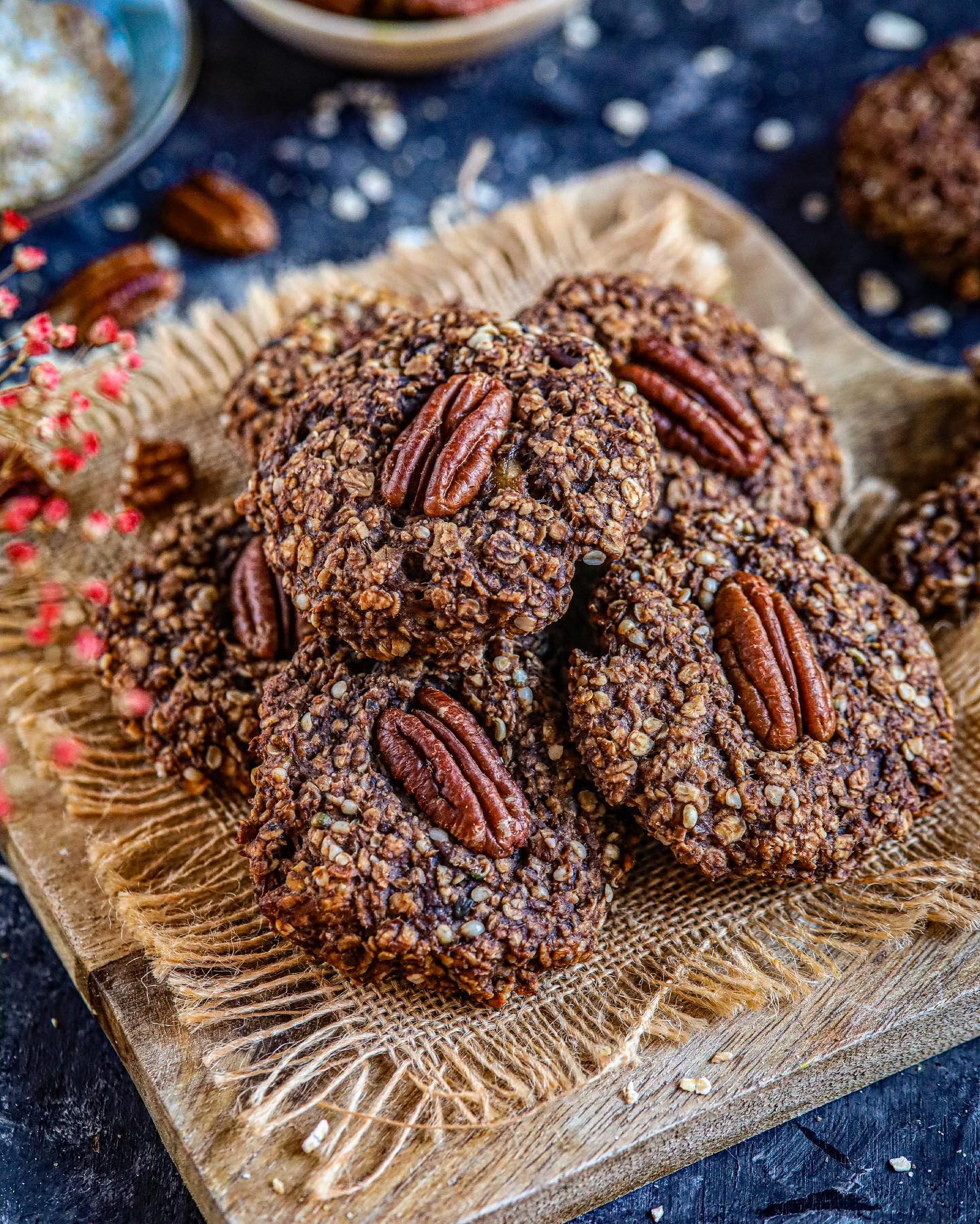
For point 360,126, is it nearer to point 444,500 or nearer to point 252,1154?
point 444,500

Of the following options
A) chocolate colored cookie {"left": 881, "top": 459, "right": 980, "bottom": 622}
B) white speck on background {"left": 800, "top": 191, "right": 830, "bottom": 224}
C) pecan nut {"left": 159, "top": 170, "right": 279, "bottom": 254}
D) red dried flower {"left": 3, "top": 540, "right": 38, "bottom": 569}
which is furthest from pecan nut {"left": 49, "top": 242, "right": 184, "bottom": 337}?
chocolate colored cookie {"left": 881, "top": 459, "right": 980, "bottom": 622}

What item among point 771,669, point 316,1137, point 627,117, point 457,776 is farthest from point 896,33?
point 316,1137

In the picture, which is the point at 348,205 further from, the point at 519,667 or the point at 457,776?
the point at 457,776

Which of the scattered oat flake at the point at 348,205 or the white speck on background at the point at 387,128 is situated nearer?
the scattered oat flake at the point at 348,205

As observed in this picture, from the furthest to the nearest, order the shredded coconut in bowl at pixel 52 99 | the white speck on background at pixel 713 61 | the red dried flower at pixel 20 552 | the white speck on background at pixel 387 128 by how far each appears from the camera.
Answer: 1. the white speck on background at pixel 713 61
2. the white speck on background at pixel 387 128
3. the shredded coconut in bowl at pixel 52 99
4. the red dried flower at pixel 20 552

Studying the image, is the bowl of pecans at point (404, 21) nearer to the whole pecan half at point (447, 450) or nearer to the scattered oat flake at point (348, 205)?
the scattered oat flake at point (348, 205)

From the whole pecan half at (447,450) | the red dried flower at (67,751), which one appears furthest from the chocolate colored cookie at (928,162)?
the red dried flower at (67,751)
